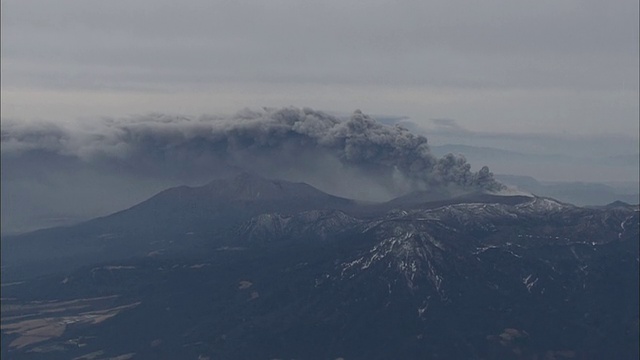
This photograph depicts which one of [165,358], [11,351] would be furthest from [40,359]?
[165,358]

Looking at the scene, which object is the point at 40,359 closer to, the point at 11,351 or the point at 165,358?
the point at 11,351
